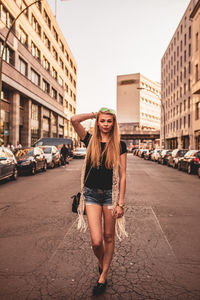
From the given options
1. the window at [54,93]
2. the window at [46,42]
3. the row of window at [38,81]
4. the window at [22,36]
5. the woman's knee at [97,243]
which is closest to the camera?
the woman's knee at [97,243]

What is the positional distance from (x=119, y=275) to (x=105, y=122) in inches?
67.1

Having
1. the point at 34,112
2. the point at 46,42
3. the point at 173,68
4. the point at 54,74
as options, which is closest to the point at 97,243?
the point at 34,112

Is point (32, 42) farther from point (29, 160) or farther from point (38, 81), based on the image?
point (29, 160)

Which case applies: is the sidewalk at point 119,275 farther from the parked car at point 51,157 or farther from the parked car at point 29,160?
the parked car at point 51,157

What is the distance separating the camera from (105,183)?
9.38ft

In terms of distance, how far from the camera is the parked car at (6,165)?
11.0 meters

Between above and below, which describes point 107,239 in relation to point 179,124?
below

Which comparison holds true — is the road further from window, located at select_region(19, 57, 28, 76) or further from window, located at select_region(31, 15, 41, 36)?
window, located at select_region(31, 15, 41, 36)

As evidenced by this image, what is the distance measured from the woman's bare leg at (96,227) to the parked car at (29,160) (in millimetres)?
12286

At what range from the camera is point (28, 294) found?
2.71 meters

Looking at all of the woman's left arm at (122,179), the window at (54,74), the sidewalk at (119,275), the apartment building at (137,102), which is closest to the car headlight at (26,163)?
the sidewalk at (119,275)

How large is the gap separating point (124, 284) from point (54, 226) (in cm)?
247

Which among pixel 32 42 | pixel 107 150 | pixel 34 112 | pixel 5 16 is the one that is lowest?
pixel 107 150

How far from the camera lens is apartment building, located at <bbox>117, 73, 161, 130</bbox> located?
397 ft
